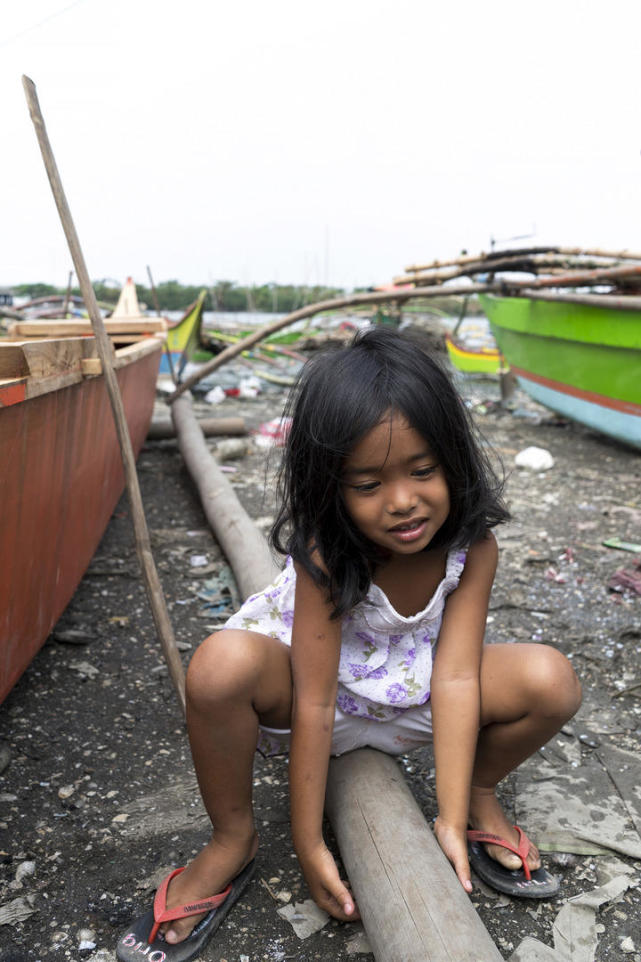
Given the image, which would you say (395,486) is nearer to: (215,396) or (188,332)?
(215,396)

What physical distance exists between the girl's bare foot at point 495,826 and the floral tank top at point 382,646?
28 centimetres

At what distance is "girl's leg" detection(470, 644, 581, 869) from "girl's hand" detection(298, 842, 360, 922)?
0.36 meters

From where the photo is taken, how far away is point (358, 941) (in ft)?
4.68

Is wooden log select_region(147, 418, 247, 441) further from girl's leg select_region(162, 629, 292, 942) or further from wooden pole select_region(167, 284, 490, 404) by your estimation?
girl's leg select_region(162, 629, 292, 942)

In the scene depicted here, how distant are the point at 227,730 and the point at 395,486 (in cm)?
54

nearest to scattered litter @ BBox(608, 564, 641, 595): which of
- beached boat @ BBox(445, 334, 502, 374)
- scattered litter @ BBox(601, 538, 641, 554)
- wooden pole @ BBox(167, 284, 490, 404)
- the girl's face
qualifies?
scattered litter @ BBox(601, 538, 641, 554)

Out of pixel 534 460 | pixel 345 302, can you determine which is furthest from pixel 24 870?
pixel 345 302

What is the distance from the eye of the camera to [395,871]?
1292 millimetres

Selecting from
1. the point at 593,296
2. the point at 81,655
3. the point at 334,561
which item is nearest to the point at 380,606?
the point at 334,561

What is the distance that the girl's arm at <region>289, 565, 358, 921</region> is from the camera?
4.63 ft

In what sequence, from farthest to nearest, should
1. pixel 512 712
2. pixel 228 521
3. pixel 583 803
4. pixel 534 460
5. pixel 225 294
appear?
pixel 225 294
pixel 534 460
pixel 228 521
pixel 583 803
pixel 512 712

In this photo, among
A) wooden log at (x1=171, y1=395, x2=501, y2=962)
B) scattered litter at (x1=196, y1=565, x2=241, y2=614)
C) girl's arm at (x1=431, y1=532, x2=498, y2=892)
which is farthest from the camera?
scattered litter at (x1=196, y1=565, x2=241, y2=614)

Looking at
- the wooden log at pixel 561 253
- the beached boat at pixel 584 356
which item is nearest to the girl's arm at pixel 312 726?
the beached boat at pixel 584 356

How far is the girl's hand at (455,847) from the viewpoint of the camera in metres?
1.35
